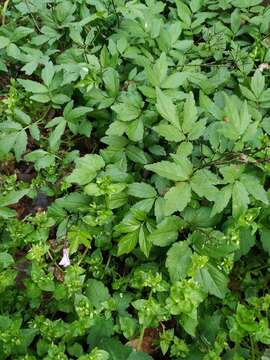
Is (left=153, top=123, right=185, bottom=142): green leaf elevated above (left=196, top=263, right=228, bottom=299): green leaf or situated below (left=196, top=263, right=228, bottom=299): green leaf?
above

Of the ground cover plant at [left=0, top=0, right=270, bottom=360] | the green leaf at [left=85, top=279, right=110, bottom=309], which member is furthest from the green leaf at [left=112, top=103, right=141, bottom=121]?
the green leaf at [left=85, top=279, right=110, bottom=309]

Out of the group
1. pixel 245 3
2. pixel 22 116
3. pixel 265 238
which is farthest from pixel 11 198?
pixel 245 3

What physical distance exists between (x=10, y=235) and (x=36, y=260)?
0.28 m

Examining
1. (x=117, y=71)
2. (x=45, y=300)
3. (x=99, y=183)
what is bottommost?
(x=45, y=300)

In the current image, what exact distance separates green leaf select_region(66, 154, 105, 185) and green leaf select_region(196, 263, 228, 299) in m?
0.75

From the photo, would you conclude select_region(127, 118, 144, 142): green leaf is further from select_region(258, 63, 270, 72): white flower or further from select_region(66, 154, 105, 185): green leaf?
select_region(258, 63, 270, 72): white flower

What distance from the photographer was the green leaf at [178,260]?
230 centimetres

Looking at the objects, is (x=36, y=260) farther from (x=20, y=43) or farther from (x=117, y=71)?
(x=20, y=43)

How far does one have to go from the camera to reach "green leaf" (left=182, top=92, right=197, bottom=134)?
2.46 meters

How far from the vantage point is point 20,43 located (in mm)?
3289

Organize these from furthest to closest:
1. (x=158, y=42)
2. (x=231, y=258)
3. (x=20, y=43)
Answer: (x=20, y=43) → (x=158, y=42) → (x=231, y=258)

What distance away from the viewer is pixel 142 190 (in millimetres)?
2500

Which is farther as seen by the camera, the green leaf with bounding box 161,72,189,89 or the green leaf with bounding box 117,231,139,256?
the green leaf with bounding box 161,72,189,89

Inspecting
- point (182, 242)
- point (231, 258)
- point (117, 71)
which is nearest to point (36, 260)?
point (182, 242)
